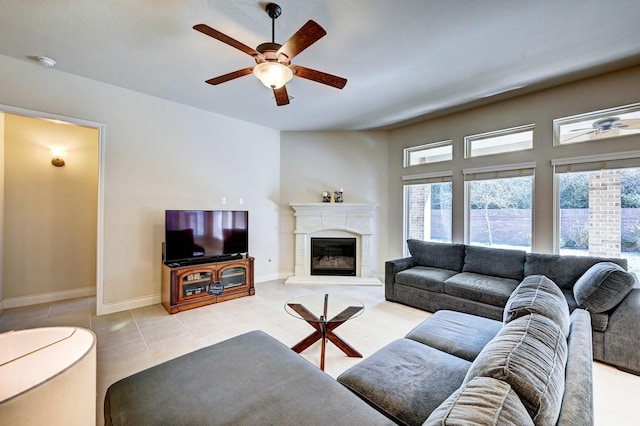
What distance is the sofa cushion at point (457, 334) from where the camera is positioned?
71.1 inches

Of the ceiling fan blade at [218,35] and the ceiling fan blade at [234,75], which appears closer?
the ceiling fan blade at [218,35]

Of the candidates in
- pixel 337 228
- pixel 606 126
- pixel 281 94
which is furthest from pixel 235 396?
pixel 606 126

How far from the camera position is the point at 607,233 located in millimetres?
3186

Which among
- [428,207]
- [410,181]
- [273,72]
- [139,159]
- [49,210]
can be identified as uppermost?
[273,72]

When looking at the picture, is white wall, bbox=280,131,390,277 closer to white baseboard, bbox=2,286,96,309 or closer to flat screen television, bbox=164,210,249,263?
flat screen television, bbox=164,210,249,263

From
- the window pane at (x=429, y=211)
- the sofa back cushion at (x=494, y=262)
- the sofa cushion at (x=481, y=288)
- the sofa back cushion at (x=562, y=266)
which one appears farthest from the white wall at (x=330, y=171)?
the sofa back cushion at (x=562, y=266)

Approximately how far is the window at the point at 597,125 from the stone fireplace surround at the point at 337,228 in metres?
2.82

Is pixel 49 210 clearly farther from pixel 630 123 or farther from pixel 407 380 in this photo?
pixel 630 123

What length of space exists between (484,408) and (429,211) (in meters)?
4.31

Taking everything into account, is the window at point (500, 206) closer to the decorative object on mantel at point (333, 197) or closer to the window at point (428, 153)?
the window at point (428, 153)

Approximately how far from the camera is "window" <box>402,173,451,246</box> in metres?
4.59

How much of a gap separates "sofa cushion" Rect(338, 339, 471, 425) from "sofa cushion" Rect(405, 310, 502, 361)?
4.9 inches

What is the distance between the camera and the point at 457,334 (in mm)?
1987

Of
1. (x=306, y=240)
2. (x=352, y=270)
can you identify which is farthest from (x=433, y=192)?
(x=306, y=240)
